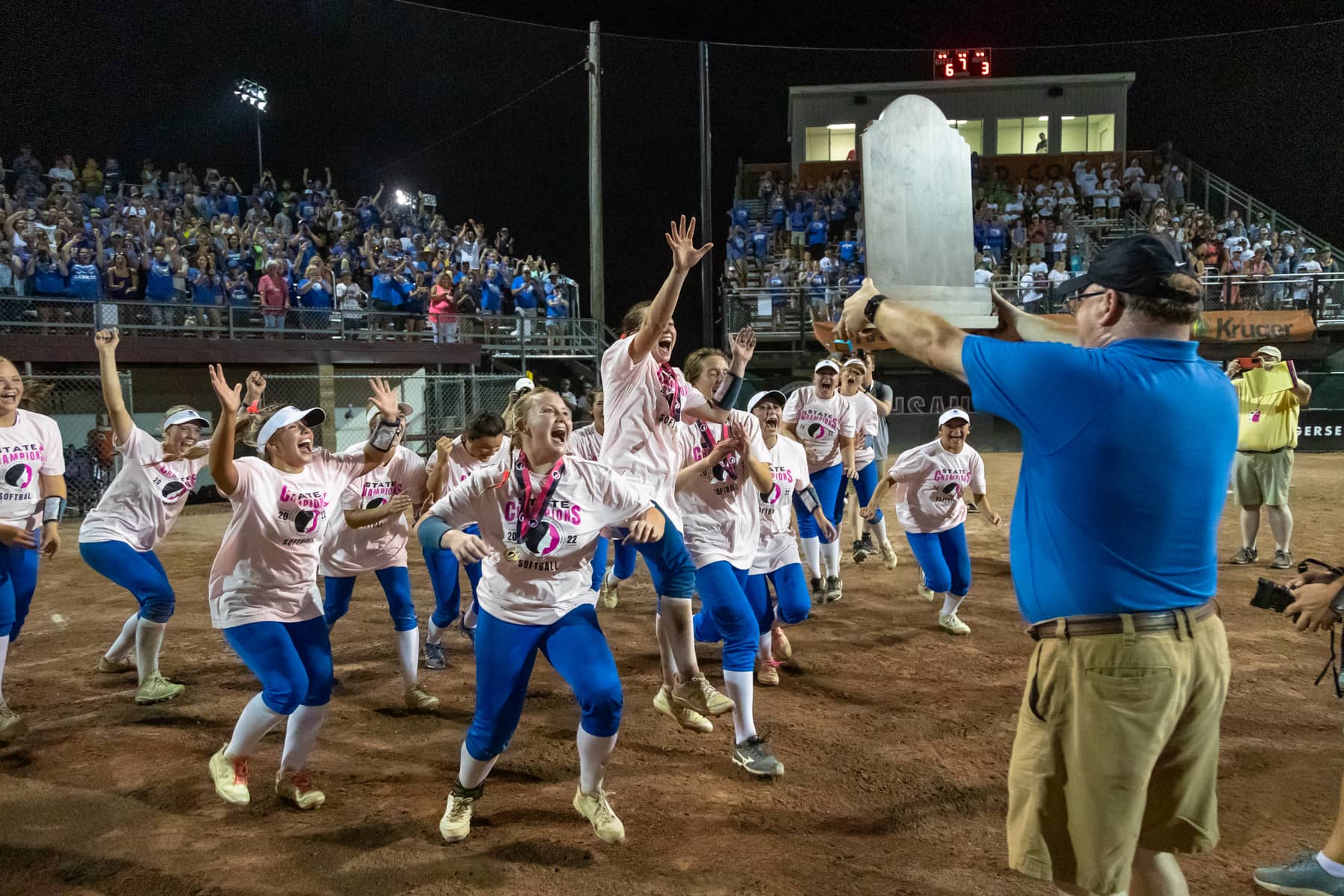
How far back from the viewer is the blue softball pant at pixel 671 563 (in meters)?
4.44

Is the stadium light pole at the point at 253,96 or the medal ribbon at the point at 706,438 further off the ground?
the stadium light pole at the point at 253,96

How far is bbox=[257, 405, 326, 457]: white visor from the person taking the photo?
15.4ft

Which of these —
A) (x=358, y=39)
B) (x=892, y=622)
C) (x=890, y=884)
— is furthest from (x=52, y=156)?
(x=890, y=884)

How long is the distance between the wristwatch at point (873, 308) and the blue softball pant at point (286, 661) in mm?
3207

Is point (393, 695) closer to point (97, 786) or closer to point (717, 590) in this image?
point (97, 786)

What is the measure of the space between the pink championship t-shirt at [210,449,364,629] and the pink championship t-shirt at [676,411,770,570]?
6.62 ft

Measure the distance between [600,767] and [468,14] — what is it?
70.1 feet

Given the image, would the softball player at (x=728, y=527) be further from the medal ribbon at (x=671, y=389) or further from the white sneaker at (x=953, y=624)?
the white sneaker at (x=953, y=624)

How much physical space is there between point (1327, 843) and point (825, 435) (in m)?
5.64

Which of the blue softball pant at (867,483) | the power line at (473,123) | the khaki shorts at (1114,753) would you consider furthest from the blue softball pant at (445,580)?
the power line at (473,123)

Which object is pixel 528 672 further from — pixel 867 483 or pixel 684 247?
pixel 867 483

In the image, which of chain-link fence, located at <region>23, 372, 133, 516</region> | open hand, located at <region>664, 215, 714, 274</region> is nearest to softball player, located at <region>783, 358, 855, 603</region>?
open hand, located at <region>664, 215, 714, 274</region>

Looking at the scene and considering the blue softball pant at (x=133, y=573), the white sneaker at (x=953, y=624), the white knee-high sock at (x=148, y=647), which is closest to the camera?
the blue softball pant at (x=133, y=573)

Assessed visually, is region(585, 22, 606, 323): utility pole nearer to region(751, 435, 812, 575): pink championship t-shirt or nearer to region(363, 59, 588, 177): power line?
region(363, 59, 588, 177): power line
